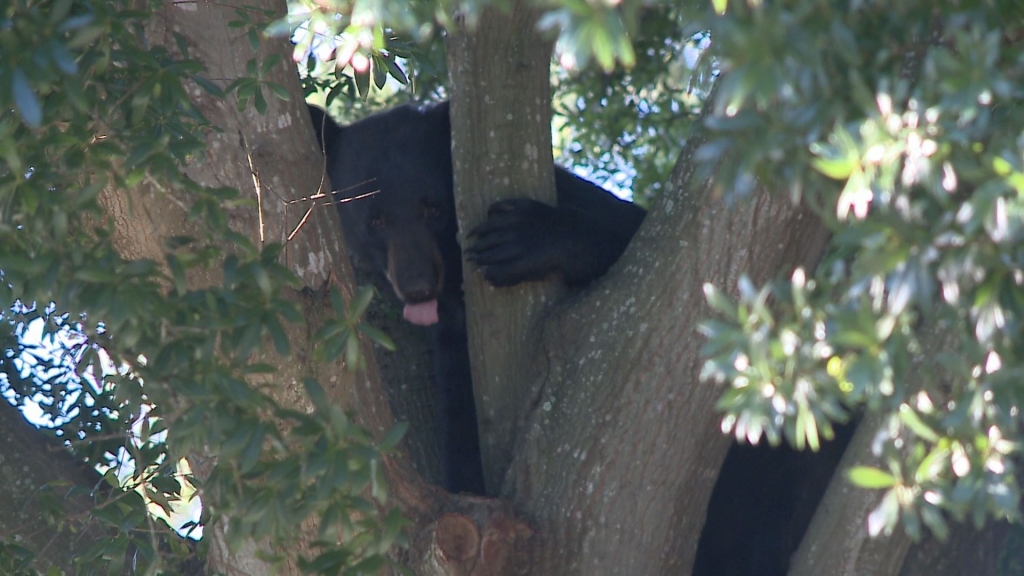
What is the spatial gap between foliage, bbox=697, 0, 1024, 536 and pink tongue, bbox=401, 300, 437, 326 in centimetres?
245

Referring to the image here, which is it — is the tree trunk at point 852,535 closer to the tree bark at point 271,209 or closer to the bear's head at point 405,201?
the tree bark at point 271,209

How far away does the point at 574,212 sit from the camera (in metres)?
3.41

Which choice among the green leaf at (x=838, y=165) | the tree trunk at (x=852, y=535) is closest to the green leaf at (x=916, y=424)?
the green leaf at (x=838, y=165)

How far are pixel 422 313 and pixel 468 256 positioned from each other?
0.69 meters

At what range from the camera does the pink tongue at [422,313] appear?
3740 millimetres

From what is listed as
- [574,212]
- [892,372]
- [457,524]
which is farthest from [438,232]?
[892,372]

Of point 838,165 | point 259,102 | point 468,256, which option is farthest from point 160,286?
point 468,256

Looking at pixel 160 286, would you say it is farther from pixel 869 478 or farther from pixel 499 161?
pixel 499 161

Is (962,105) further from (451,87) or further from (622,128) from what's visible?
(622,128)

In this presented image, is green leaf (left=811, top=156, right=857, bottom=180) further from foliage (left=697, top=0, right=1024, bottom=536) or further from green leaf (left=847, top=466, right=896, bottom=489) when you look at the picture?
green leaf (left=847, top=466, right=896, bottom=489)

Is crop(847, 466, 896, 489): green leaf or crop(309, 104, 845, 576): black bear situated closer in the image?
crop(847, 466, 896, 489): green leaf

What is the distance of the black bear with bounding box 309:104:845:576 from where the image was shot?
3.20m

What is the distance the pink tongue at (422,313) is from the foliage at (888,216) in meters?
2.45

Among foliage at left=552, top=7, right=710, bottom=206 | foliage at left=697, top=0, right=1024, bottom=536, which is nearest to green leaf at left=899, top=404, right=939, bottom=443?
foliage at left=697, top=0, right=1024, bottom=536
